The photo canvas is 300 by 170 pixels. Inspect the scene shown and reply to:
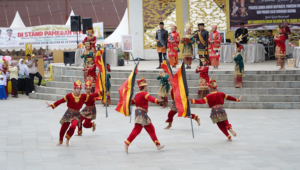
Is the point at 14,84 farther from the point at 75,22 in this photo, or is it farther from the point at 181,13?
the point at 181,13

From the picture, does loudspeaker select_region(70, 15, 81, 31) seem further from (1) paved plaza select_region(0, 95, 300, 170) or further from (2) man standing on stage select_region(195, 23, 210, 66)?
(1) paved plaza select_region(0, 95, 300, 170)

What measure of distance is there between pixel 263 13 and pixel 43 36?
13.0 meters

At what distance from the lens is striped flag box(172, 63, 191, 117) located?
8.37 meters

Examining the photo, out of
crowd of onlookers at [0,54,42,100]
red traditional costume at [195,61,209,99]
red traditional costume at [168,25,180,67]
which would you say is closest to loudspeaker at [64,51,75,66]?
crowd of onlookers at [0,54,42,100]

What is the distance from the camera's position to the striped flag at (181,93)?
8367 millimetres

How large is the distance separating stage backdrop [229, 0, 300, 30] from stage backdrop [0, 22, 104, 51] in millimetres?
8703

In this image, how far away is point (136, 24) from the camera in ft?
67.6

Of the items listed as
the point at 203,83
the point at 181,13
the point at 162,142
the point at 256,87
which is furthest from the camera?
the point at 181,13

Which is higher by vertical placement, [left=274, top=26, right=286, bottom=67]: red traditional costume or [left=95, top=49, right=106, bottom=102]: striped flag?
[left=274, top=26, right=286, bottom=67]: red traditional costume

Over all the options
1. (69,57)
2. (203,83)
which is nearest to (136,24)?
(69,57)

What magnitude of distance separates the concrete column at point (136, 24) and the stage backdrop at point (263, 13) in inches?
170

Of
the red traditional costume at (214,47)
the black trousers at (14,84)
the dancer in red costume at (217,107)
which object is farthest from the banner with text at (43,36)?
the dancer in red costume at (217,107)

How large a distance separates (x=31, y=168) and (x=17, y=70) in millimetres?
10672

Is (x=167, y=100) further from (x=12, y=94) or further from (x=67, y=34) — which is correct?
(x=67, y=34)
